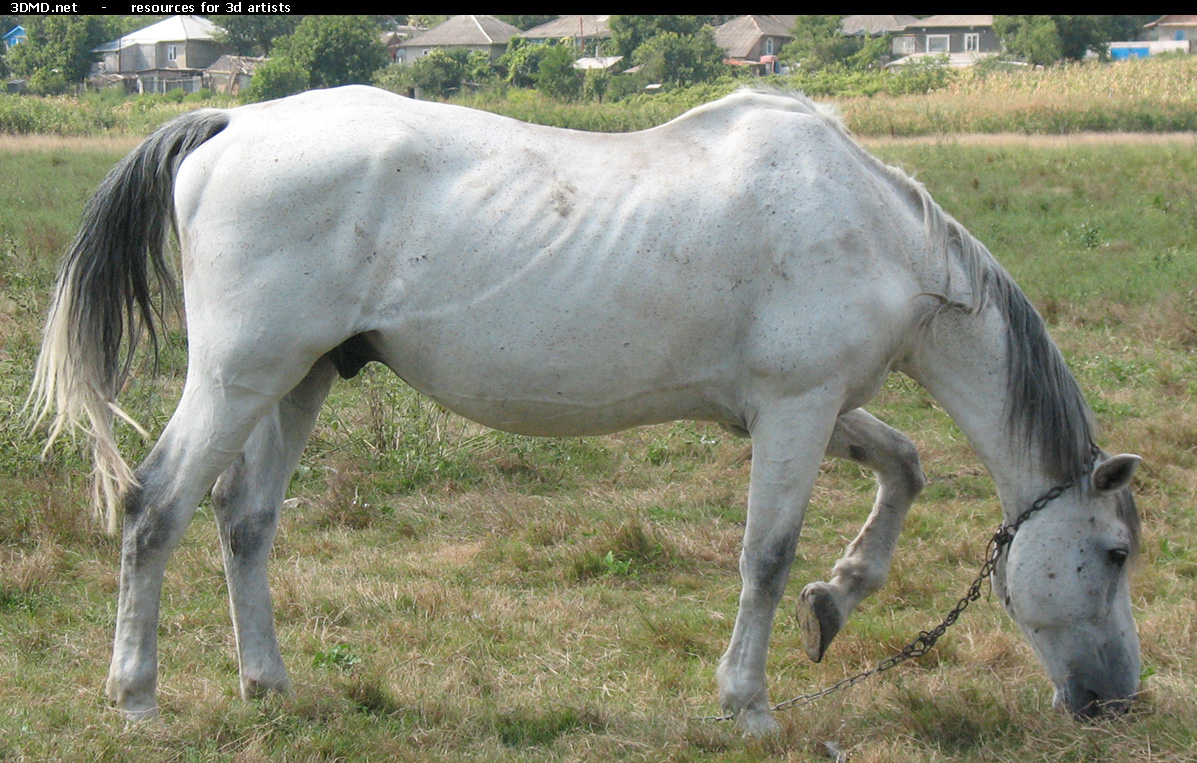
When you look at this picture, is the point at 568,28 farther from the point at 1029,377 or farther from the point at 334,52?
the point at 1029,377

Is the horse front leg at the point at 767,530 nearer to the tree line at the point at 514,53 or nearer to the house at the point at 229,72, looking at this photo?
the tree line at the point at 514,53

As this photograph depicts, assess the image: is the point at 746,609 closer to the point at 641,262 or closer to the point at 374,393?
the point at 641,262

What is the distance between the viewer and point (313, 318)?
3.26 meters

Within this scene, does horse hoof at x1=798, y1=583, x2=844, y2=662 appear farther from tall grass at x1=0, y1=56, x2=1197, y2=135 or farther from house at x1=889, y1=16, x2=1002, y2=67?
house at x1=889, y1=16, x2=1002, y2=67

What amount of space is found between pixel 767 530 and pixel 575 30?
74390mm

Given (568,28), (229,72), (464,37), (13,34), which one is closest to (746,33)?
(568,28)

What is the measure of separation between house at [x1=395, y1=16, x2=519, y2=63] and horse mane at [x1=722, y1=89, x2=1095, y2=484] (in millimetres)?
67334

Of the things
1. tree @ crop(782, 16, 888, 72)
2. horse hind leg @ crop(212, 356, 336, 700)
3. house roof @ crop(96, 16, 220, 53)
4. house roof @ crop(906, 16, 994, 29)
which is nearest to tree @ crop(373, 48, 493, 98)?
tree @ crop(782, 16, 888, 72)

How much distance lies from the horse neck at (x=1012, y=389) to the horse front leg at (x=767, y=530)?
19.7 inches

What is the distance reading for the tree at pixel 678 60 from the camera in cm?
4488

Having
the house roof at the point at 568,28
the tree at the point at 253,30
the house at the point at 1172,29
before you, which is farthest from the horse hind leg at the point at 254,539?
→ the house at the point at 1172,29

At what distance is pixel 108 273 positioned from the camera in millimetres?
3615

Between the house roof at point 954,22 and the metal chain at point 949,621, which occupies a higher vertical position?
the house roof at point 954,22
